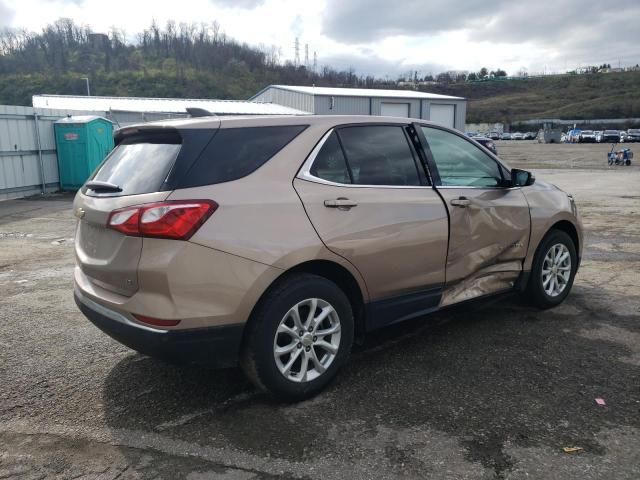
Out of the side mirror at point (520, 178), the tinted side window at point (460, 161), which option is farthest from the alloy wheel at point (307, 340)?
the side mirror at point (520, 178)

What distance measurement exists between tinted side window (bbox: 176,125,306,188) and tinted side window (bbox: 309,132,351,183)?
0.22 metres

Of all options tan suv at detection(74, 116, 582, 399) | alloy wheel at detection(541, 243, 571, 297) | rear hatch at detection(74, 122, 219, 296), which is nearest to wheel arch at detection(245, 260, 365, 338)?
tan suv at detection(74, 116, 582, 399)

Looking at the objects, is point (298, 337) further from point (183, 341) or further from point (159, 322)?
Answer: point (159, 322)

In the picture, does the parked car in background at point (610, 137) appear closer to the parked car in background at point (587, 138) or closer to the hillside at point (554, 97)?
the parked car in background at point (587, 138)

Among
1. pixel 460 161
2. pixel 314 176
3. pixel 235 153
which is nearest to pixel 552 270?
pixel 460 161

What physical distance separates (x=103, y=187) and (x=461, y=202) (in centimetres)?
252

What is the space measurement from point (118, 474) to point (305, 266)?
1482 mm

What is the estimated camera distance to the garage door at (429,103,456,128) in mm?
39688

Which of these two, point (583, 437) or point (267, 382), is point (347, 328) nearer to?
point (267, 382)

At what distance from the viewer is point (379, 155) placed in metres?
3.81

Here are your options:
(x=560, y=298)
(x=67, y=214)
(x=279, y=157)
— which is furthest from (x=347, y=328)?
(x=67, y=214)

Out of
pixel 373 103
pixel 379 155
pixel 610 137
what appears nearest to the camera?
pixel 379 155

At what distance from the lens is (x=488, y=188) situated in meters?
4.46

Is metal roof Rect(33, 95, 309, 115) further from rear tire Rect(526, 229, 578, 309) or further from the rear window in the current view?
the rear window
